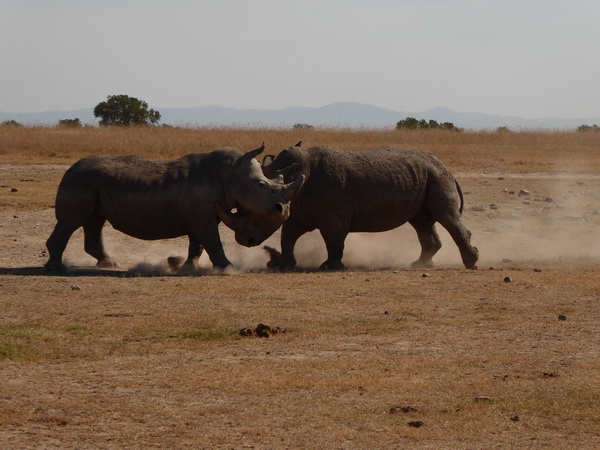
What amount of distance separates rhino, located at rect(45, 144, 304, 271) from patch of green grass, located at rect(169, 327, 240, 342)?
4.56 m

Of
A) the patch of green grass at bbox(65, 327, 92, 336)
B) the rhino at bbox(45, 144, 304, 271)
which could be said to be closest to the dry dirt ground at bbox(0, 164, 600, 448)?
the patch of green grass at bbox(65, 327, 92, 336)

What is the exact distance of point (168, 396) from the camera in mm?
9133

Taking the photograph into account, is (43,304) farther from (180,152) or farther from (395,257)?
(180,152)

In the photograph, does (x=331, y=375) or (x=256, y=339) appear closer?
Result: (x=331, y=375)

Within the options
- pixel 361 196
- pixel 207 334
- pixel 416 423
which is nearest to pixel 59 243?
pixel 361 196

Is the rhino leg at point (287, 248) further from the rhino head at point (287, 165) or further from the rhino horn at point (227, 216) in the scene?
the rhino horn at point (227, 216)

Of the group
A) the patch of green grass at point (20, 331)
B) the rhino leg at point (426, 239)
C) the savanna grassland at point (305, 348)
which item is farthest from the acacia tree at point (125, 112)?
the patch of green grass at point (20, 331)

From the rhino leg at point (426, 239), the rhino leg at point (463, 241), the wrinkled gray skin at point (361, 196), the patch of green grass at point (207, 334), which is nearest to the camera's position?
the patch of green grass at point (207, 334)

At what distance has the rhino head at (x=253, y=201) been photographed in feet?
52.7

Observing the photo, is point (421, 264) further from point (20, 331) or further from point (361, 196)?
point (20, 331)

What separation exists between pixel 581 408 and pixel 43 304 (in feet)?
20.8

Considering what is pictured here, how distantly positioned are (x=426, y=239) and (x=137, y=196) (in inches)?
181

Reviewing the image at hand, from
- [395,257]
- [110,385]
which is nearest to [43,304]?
[110,385]

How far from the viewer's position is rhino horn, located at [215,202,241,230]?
16266mm
